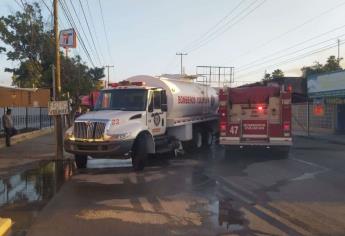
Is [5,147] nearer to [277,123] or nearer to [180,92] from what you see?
[180,92]

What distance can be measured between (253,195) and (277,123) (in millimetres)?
8400

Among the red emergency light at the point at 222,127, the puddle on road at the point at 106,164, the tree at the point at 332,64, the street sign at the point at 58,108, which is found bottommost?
the puddle on road at the point at 106,164

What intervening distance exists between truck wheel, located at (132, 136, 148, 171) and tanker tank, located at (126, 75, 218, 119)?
3367 mm

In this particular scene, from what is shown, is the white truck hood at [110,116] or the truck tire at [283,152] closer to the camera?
the white truck hood at [110,116]

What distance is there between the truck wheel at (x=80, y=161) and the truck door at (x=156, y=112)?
89.7 inches

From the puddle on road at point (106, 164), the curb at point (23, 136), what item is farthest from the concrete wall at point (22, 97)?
the puddle on road at point (106, 164)

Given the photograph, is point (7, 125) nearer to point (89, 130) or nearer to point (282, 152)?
point (89, 130)

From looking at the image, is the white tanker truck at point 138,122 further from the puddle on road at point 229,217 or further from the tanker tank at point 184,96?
the puddle on road at point 229,217

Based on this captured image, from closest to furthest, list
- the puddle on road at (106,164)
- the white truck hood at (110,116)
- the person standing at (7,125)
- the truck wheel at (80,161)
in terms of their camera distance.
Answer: the white truck hood at (110,116)
the truck wheel at (80,161)
the puddle on road at (106,164)
the person standing at (7,125)

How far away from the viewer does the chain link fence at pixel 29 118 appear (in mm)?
33312

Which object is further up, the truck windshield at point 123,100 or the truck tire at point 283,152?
the truck windshield at point 123,100

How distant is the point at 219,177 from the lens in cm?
1470

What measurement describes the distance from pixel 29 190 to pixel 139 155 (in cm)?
423

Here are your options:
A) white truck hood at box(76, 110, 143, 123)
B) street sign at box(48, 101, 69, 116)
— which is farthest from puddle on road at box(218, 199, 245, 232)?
street sign at box(48, 101, 69, 116)
